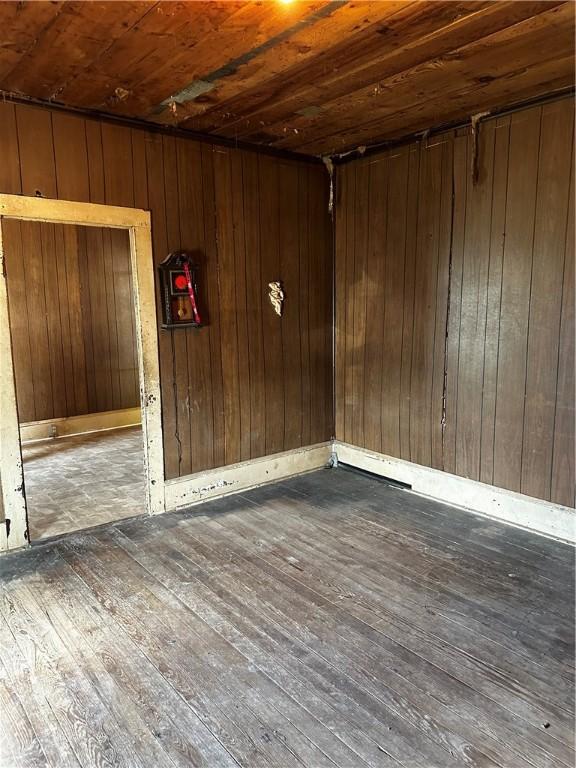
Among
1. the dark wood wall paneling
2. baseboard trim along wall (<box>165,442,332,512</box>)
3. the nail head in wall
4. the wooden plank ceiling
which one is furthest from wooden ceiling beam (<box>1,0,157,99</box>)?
baseboard trim along wall (<box>165,442,332,512</box>)

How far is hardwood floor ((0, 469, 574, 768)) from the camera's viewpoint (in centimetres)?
179

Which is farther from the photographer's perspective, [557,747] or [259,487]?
[259,487]

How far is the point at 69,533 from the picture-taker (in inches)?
136

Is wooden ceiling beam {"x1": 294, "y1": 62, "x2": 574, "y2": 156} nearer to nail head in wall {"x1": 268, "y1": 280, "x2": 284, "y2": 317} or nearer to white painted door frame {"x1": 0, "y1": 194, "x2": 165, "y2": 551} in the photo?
nail head in wall {"x1": 268, "y1": 280, "x2": 284, "y2": 317}

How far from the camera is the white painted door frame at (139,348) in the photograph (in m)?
3.09

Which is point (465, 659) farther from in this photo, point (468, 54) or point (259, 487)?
point (468, 54)

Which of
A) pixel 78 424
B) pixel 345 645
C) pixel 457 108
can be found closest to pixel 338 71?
pixel 457 108

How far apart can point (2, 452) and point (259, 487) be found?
1.92 m

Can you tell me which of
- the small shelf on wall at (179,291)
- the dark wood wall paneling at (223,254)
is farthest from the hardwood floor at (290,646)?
the small shelf on wall at (179,291)

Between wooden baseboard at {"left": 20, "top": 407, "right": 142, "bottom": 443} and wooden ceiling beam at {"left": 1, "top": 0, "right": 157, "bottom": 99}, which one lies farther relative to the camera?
wooden baseboard at {"left": 20, "top": 407, "right": 142, "bottom": 443}

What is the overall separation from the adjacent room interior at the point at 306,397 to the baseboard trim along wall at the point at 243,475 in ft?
0.08

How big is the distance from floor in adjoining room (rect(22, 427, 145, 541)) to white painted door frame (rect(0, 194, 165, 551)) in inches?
10.1

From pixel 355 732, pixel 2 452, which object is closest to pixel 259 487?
pixel 2 452

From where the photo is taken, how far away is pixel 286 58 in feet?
8.43
